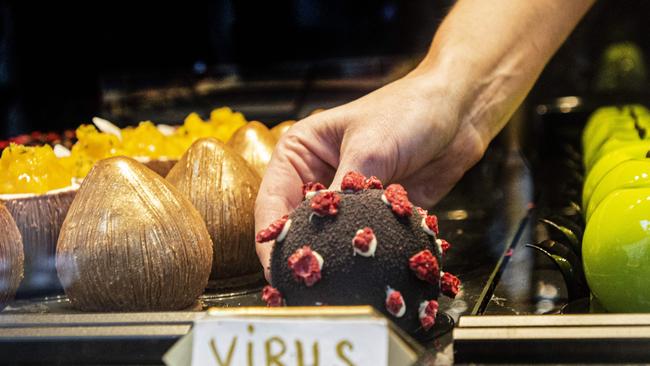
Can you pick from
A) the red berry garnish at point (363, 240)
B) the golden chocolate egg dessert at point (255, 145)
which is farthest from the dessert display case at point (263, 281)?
the golden chocolate egg dessert at point (255, 145)

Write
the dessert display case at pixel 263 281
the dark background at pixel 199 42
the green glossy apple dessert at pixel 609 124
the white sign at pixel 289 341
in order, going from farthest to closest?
the dark background at pixel 199 42, the green glossy apple dessert at pixel 609 124, the dessert display case at pixel 263 281, the white sign at pixel 289 341

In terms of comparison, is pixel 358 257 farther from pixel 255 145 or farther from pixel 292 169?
pixel 255 145

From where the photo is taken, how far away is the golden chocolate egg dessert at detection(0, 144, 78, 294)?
1134mm

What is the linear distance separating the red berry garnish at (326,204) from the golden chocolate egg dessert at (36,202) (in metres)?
0.41

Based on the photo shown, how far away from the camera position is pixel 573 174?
175cm

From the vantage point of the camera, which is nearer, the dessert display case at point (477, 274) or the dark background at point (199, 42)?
the dessert display case at point (477, 274)

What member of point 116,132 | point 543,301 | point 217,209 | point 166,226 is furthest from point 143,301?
Answer: point 116,132

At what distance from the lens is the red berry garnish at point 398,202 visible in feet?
2.76

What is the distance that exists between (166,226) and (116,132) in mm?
570

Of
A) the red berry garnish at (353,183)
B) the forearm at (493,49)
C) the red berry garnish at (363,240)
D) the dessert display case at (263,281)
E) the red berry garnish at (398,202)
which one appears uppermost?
the forearm at (493,49)

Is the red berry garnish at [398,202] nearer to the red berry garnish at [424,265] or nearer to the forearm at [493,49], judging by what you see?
the red berry garnish at [424,265]

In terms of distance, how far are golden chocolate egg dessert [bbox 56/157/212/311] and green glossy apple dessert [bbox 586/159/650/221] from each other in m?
0.45

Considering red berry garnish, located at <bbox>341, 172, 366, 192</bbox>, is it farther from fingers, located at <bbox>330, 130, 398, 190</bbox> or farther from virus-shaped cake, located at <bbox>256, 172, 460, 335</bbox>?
fingers, located at <bbox>330, 130, 398, 190</bbox>

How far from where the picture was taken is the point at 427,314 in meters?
0.85
